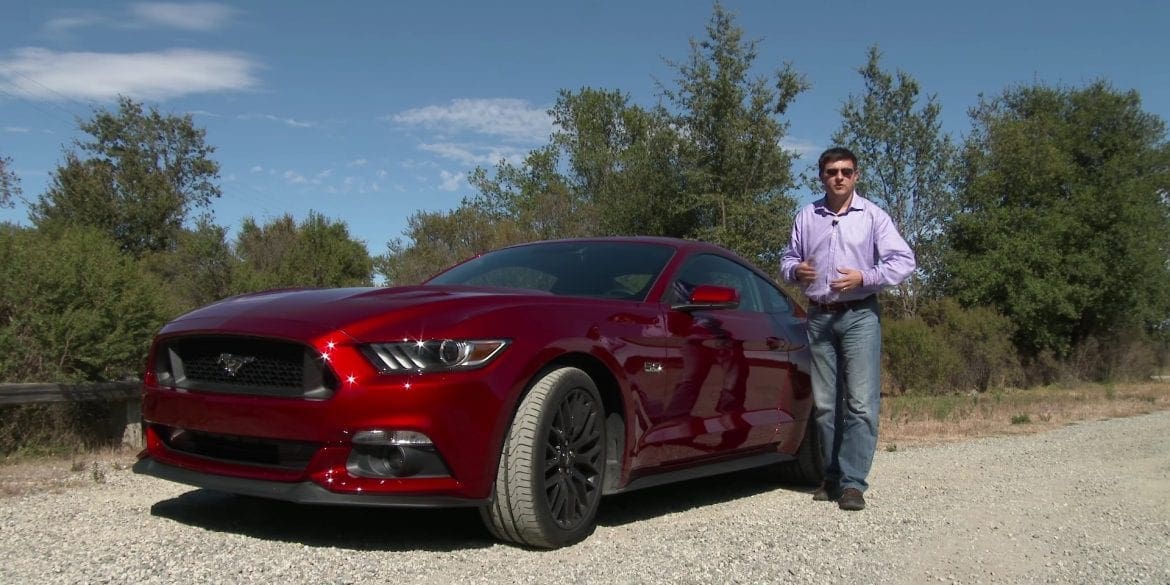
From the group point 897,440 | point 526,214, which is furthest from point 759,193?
point 897,440

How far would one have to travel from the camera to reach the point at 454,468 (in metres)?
3.47

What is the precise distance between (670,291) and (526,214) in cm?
3105

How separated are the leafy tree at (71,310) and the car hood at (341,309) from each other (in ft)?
19.6

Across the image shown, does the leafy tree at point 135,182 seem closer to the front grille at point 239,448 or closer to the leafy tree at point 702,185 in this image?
the leafy tree at point 702,185

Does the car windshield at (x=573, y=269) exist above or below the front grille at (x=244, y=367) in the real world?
above

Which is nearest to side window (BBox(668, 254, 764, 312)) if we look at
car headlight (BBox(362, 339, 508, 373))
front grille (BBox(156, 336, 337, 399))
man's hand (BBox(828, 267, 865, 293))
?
man's hand (BBox(828, 267, 865, 293))

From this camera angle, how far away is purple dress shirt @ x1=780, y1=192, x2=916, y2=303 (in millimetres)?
5254

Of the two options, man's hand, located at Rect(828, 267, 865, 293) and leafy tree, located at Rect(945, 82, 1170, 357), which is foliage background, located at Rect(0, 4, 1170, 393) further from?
man's hand, located at Rect(828, 267, 865, 293)

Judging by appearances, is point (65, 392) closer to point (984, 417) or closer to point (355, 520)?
point (355, 520)

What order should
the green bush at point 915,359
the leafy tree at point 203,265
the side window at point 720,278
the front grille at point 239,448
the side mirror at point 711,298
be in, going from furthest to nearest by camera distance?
the green bush at point 915,359, the leafy tree at point 203,265, the side window at point 720,278, the side mirror at point 711,298, the front grille at point 239,448

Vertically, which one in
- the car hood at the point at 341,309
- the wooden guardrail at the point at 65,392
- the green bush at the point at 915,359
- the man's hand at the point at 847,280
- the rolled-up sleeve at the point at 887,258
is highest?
the rolled-up sleeve at the point at 887,258

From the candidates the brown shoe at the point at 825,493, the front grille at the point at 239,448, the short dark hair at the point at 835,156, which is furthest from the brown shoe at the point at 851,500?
the front grille at the point at 239,448

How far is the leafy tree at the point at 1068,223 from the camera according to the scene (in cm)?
3162

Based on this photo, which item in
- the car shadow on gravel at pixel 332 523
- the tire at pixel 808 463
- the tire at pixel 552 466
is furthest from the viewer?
the tire at pixel 808 463
